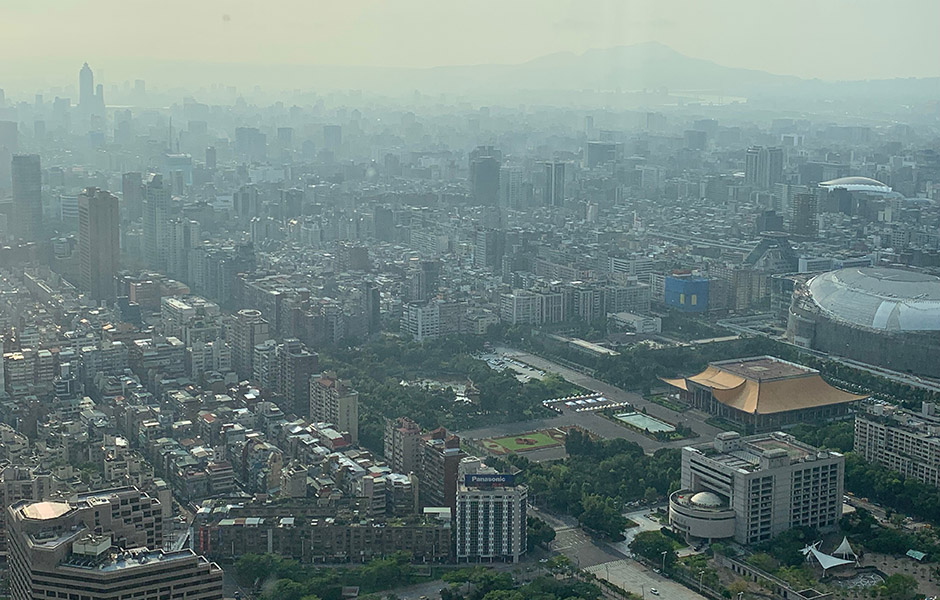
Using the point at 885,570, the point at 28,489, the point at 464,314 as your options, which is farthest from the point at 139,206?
the point at 885,570

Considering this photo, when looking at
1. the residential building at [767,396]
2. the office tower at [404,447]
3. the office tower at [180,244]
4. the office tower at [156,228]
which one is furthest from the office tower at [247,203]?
the office tower at [404,447]

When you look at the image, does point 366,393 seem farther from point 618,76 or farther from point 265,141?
point 618,76

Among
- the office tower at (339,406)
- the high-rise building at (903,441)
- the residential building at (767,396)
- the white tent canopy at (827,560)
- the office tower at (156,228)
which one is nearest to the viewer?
the white tent canopy at (827,560)

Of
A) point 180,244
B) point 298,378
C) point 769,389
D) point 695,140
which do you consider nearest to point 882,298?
point 769,389

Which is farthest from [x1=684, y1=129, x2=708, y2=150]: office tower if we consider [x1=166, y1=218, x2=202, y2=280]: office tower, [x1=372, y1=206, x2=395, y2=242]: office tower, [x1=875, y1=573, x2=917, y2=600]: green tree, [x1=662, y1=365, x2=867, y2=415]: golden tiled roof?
[x1=875, y1=573, x2=917, y2=600]: green tree

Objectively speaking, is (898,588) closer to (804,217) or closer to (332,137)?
(804,217)

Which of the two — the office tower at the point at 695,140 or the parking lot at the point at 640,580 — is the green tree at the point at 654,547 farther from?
the office tower at the point at 695,140
